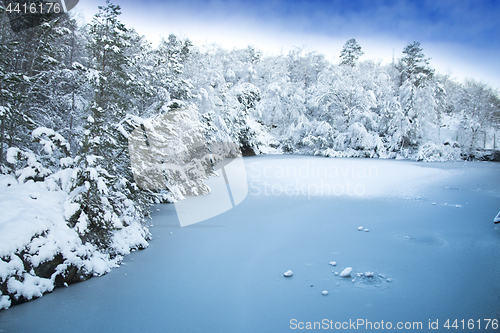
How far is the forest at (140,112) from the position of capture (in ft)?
12.9

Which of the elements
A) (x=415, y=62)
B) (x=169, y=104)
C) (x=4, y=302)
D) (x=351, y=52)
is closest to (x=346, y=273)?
(x=4, y=302)

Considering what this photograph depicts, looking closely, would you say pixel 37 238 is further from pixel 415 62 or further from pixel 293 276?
pixel 415 62

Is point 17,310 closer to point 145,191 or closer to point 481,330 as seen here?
point 145,191

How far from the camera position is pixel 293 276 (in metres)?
3.84

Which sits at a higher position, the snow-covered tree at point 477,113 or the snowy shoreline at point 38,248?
the snow-covered tree at point 477,113

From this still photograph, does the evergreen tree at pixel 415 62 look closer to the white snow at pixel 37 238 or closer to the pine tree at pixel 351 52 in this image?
the pine tree at pixel 351 52

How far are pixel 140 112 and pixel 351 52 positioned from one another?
32.4 metres

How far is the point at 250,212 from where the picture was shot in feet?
23.2

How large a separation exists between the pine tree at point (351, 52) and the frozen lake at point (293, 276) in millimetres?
29570

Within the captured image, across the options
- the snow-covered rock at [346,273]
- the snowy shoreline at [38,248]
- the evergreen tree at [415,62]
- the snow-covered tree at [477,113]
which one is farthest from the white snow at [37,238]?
the evergreen tree at [415,62]

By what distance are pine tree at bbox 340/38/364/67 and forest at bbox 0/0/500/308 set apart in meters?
0.12

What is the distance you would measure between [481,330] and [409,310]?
0.63 meters

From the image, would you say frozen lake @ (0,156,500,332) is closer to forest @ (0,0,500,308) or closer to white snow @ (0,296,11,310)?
white snow @ (0,296,11,310)

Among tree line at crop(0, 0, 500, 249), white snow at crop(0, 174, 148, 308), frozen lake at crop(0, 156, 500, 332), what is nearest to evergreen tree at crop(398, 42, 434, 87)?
tree line at crop(0, 0, 500, 249)
